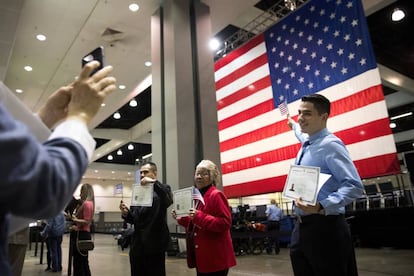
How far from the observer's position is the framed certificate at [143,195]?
9.40 feet

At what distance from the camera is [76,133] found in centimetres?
72

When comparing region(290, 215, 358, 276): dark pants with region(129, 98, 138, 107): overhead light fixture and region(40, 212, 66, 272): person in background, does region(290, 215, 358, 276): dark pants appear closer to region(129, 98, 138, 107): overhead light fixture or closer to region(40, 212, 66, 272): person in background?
region(40, 212, 66, 272): person in background

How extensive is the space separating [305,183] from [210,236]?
3.41ft

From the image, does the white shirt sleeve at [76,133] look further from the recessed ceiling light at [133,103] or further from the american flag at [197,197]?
the recessed ceiling light at [133,103]

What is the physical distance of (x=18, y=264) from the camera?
2893 mm

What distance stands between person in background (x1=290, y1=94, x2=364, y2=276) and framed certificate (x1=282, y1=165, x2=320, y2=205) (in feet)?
0.13

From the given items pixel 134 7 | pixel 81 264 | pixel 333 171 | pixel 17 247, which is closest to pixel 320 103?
pixel 333 171

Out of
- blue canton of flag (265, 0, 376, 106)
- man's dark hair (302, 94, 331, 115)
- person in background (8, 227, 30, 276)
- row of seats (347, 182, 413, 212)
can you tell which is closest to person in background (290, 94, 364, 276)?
man's dark hair (302, 94, 331, 115)

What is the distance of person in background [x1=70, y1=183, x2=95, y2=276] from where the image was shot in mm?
4188

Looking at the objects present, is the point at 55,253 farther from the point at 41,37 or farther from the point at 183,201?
the point at 41,37

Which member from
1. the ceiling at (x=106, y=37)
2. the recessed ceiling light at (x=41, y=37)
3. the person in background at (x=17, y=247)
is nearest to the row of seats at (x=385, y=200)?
the ceiling at (x=106, y=37)

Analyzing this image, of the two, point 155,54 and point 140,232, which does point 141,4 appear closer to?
point 155,54

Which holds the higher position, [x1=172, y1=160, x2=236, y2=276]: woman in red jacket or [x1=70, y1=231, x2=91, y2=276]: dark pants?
[x1=172, y1=160, x2=236, y2=276]: woman in red jacket

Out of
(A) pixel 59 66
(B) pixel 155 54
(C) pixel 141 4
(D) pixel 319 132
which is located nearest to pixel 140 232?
(D) pixel 319 132
